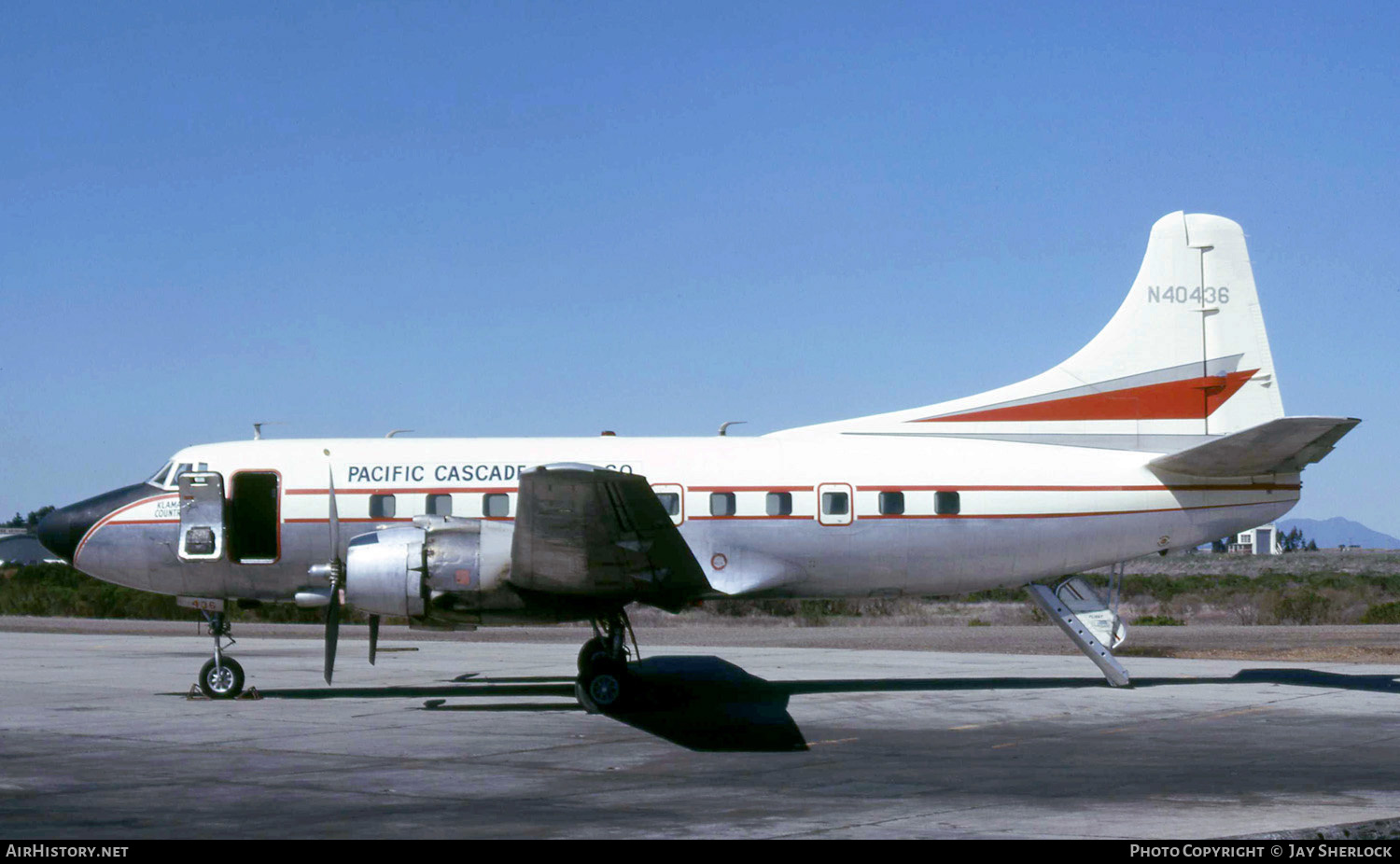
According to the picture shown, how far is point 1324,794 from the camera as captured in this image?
1051 cm

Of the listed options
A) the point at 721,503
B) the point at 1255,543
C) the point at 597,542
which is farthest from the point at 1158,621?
the point at 1255,543

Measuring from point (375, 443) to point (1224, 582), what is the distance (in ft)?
157

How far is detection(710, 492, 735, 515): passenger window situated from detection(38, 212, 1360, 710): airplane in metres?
A: 0.02

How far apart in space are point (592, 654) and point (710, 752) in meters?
3.81

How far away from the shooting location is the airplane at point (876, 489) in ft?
57.0

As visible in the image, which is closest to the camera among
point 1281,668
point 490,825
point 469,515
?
point 490,825

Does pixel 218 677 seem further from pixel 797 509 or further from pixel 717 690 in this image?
pixel 797 509

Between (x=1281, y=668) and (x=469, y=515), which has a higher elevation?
(x=469, y=515)

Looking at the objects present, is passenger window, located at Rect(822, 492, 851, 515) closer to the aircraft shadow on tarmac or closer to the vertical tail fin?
the vertical tail fin

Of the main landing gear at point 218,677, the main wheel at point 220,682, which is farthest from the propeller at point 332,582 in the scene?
the main wheel at point 220,682

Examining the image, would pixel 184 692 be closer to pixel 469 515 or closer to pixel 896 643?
pixel 469 515

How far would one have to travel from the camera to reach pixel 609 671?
1627 cm
